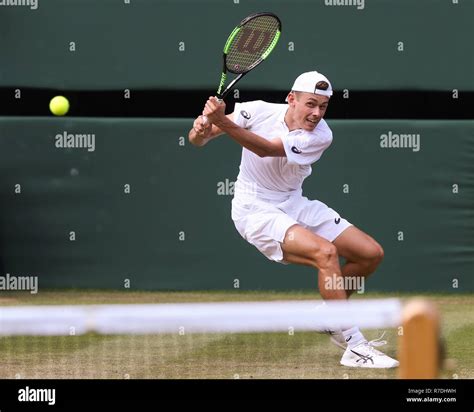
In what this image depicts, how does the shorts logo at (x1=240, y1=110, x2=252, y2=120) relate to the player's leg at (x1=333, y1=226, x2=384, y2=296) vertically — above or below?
above

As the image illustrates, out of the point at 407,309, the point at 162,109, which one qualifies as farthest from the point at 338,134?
the point at 407,309

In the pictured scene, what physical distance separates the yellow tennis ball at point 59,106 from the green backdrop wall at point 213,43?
0.17 meters

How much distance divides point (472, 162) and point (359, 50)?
1.39 metres

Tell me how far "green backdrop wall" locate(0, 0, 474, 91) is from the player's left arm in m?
3.59

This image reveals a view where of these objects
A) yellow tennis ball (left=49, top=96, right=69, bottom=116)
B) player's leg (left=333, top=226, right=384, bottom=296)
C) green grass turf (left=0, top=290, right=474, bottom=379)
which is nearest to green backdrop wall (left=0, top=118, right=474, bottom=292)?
yellow tennis ball (left=49, top=96, right=69, bottom=116)

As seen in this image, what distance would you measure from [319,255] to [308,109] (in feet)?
3.01

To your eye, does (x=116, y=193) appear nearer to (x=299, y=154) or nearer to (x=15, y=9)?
(x=15, y=9)

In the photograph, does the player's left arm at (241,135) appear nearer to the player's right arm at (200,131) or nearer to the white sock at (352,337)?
the player's right arm at (200,131)

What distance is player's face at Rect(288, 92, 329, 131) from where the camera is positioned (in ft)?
21.8

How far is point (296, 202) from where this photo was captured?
683cm

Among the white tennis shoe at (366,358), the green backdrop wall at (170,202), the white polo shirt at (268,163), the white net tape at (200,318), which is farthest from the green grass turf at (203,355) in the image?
the white net tape at (200,318)

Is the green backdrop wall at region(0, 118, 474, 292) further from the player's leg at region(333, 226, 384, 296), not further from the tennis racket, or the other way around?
the player's leg at region(333, 226, 384, 296)

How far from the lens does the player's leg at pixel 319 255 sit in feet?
20.4

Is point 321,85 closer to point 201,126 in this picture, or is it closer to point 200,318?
point 201,126
